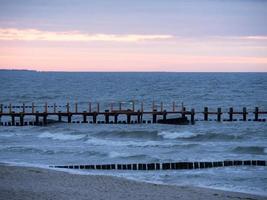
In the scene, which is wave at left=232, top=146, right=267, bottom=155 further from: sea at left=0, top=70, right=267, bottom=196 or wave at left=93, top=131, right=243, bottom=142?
wave at left=93, top=131, right=243, bottom=142

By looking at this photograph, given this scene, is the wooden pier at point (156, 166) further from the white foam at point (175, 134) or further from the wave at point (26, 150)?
the white foam at point (175, 134)

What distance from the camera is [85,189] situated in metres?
19.2

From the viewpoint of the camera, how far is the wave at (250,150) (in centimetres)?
3078

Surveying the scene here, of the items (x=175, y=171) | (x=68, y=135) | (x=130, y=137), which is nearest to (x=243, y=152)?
(x=175, y=171)

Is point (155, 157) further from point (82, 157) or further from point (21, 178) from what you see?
point (21, 178)

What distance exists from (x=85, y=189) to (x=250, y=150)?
47.6 ft

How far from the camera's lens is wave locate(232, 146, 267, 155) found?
1212 inches

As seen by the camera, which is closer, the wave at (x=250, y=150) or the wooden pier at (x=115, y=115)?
the wave at (x=250, y=150)

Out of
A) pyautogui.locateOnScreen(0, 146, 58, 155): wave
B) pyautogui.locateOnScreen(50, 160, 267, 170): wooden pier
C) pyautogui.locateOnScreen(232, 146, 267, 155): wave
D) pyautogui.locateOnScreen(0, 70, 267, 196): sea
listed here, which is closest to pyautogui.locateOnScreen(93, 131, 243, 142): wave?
pyautogui.locateOnScreen(0, 70, 267, 196): sea

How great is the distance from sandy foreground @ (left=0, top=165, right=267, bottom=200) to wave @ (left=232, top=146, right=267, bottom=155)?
10951 mm

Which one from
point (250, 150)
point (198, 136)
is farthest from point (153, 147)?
point (198, 136)

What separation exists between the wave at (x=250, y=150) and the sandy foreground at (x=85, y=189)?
1095 centimetres

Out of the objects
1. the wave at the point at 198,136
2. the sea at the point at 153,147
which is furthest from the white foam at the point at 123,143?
the wave at the point at 198,136

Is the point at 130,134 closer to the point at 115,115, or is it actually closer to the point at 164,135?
the point at 164,135
